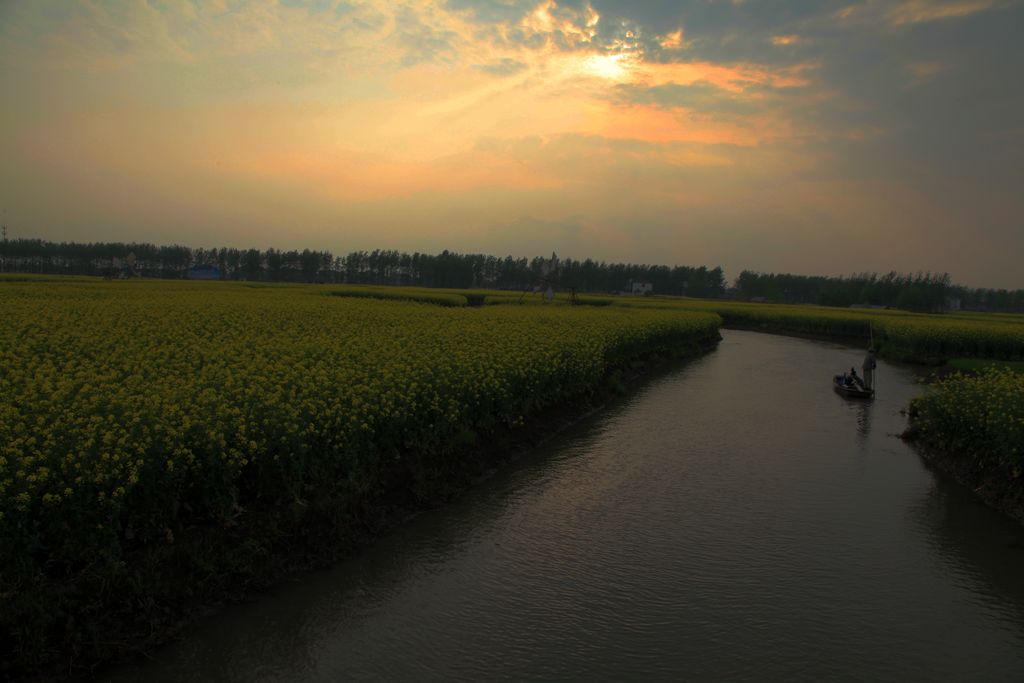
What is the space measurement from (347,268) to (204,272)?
95.1 ft

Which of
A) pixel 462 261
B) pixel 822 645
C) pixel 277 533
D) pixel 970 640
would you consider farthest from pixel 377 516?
pixel 462 261

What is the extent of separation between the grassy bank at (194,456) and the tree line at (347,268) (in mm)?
100051

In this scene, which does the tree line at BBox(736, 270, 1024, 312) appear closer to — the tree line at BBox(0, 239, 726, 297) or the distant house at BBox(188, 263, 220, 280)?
the tree line at BBox(0, 239, 726, 297)

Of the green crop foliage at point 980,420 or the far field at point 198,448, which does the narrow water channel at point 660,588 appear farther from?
the green crop foliage at point 980,420

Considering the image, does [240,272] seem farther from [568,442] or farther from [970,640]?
[970,640]

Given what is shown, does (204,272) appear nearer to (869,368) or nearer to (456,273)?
(456,273)

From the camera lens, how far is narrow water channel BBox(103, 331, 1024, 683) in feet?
22.8

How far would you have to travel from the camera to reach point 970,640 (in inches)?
305

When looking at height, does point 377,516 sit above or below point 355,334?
below

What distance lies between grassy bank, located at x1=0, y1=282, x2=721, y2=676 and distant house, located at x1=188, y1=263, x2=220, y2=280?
127m

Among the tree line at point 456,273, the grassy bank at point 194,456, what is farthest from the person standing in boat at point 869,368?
the tree line at point 456,273

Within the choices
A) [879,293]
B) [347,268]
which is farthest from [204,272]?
[879,293]

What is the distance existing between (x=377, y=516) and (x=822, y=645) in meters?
6.06

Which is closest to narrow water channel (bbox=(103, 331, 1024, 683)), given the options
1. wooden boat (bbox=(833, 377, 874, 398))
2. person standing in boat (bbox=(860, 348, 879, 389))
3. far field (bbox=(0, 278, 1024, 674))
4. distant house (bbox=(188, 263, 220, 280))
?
far field (bbox=(0, 278, 1024, 674))
